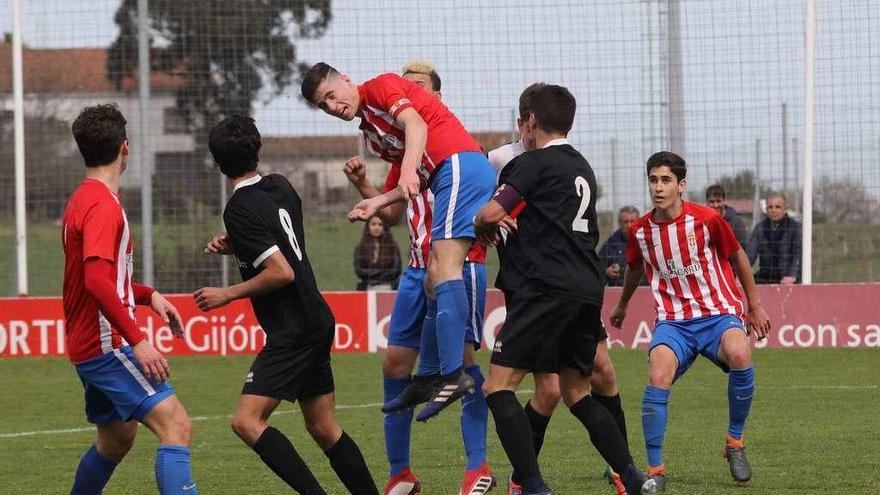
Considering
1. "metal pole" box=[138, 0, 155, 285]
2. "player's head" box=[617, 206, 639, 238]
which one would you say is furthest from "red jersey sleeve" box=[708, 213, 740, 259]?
"metal pole" box=[138, 0, 155, 285]

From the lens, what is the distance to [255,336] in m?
18.6

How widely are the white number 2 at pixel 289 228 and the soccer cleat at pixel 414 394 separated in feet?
3.53

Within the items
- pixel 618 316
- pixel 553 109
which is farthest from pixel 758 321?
pixel 553 109

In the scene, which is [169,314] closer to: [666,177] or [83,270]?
[83,270]

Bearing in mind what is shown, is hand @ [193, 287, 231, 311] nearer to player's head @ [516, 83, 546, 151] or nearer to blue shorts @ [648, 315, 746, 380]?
player's head @ [516, 83, 546, 151]

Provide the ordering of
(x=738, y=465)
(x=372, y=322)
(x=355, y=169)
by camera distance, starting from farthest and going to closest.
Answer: (x=372, y=322), (x=738, y=465), (x=355, y=169)

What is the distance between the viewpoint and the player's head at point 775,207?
17.9 meters

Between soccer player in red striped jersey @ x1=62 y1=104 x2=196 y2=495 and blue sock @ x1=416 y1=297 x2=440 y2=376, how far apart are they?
1700 mm

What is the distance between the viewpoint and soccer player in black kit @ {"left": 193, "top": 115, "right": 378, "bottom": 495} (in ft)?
23.1

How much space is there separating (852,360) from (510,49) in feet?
18.7

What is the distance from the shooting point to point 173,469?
21.7 feet

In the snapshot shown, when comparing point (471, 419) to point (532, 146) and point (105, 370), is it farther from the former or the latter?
point (105, 370)

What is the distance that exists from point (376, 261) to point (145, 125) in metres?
3.54

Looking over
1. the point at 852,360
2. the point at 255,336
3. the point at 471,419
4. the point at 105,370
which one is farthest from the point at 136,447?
the point at 852,360
